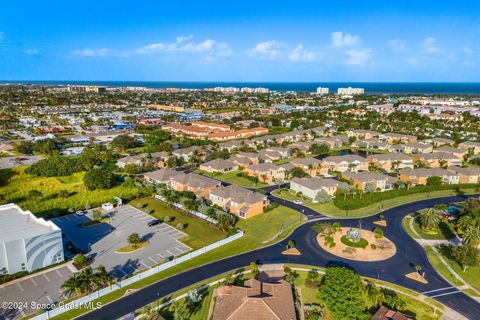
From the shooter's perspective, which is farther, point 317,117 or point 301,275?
point 317,117

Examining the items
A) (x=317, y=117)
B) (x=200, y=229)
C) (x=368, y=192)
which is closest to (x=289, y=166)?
(x=368, y=192)

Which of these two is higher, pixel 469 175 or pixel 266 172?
pixel 469 175

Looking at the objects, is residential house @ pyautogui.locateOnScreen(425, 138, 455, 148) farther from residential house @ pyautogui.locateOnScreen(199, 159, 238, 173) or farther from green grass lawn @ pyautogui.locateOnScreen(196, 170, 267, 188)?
residential house @ pyautogui.locateOnScreen(199, 159, 238, 173)

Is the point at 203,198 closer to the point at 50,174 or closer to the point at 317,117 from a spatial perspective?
the point at 50,174

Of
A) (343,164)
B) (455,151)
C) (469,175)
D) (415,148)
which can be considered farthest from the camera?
(415,148)

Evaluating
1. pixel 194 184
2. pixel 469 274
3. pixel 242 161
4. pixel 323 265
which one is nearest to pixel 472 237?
pixel 469 274

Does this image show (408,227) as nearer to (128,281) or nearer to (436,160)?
(128,281)

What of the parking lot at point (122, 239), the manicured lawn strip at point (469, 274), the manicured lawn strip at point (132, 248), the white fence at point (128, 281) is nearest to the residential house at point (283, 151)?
the parking lot at point (122, 239)
